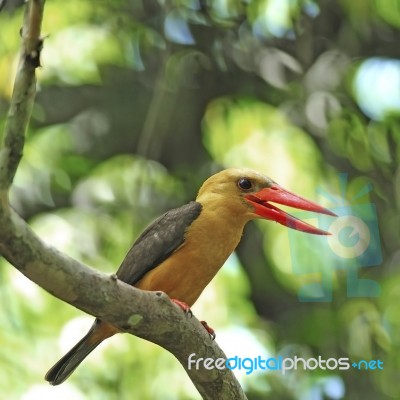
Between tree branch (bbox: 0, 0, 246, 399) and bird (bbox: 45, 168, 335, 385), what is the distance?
558 millimetres

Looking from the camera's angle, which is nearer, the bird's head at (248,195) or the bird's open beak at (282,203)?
the bird's open beak at (282,203)

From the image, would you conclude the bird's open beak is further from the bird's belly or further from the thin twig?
the thin twig

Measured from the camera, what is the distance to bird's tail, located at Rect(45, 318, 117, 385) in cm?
418

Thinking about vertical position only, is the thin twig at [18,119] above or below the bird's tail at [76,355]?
above

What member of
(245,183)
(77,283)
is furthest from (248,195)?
(77,283)

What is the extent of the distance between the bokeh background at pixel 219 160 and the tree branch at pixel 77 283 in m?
2.16

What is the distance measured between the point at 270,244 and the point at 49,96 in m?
2.67

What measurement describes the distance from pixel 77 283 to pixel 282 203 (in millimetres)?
1494

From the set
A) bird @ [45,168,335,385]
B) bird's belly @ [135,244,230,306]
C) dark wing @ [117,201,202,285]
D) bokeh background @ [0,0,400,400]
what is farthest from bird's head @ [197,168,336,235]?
bokeh background @ [0,0,400,400]

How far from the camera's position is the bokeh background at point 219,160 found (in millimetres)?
6531

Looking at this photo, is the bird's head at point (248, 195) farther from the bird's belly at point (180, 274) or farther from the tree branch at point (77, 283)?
the tree branch at point (77, 283)

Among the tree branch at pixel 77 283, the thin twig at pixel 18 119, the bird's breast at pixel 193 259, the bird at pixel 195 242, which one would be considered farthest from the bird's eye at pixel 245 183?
the thin twig at pixel 18 119

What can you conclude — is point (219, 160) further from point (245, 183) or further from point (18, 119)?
point (18, 119)

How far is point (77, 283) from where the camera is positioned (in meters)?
2.90
